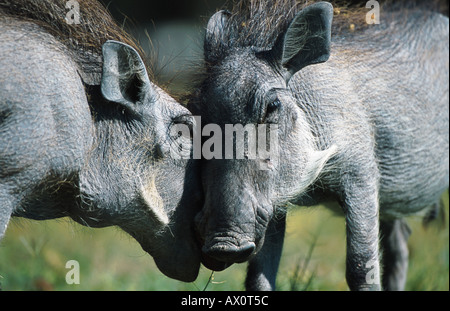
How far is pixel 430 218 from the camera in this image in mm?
4949

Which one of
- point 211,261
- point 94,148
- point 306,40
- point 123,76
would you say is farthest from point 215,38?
point 211,261

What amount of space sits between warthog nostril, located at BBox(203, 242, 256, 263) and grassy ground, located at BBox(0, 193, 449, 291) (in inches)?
35.6

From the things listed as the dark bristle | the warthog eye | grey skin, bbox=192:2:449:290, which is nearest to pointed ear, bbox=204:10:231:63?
grey skin, bbox=192:2:449:290

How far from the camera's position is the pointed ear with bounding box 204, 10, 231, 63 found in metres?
3.41

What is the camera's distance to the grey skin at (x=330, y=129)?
3.09 m

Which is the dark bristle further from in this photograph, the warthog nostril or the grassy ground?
the grassy ground

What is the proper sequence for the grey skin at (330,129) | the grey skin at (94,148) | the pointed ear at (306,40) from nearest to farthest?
the grey skin at (94,148), the grey skin at (330,129), the pointed ear at (306,40)

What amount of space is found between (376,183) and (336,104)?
1.59ft

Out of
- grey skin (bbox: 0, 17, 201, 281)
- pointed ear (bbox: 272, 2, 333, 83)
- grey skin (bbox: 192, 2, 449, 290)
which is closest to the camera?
grey skin (bbox: 0, 17, 201, 281)

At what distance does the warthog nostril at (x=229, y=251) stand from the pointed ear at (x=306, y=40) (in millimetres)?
848

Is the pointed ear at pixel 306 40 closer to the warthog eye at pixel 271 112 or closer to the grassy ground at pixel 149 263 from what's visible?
the warthog eye at pixel 271 112

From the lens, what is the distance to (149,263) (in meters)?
5.49

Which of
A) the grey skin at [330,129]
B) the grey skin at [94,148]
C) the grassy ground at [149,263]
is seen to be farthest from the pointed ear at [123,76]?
the grassy ground at [149,263]

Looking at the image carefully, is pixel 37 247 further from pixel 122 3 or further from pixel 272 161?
pixel 122 3
